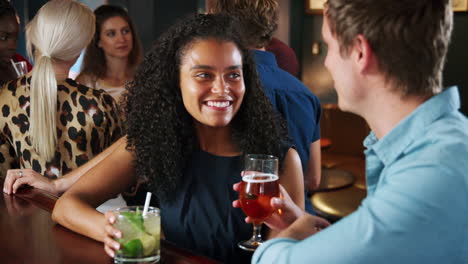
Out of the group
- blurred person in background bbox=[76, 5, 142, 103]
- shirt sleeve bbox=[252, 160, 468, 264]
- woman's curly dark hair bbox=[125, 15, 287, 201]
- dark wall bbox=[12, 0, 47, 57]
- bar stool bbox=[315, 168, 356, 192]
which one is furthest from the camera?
dark wall bbox=[12, 0, 47, 57]

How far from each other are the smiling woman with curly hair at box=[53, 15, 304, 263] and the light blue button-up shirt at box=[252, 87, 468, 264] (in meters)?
0.79

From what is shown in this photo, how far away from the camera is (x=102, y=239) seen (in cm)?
146

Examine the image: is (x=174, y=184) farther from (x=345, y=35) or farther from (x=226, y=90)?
(x=345, y=35)

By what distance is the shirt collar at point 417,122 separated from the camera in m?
1.03

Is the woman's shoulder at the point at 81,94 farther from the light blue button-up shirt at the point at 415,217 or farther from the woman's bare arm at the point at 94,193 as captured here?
the light blue button-up shirt at the point at 415,217

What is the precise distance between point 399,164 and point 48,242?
102 centimetres

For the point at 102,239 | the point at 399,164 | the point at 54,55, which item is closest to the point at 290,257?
the point at 399,164

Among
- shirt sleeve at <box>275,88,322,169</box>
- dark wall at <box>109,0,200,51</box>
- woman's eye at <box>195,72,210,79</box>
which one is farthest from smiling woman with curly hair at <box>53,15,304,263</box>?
dark wall at <box>109,0,200,51</box>

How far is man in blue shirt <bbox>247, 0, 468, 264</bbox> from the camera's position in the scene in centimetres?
90

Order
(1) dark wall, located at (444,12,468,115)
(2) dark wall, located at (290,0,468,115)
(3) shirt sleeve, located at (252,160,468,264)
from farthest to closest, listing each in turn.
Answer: (2) dark wall, located at (290,0,468,115) < (1) dark wall, located at (444,12,468,115) < (3) shirt sleeve, located at (252,160,468,264)

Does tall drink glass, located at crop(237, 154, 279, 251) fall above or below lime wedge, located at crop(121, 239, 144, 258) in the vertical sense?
above

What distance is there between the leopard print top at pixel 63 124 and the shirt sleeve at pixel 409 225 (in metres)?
1.76

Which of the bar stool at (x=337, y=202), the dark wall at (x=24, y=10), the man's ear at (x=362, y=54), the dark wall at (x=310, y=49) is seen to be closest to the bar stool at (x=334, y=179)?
the bar stool at (x=337, y=202)

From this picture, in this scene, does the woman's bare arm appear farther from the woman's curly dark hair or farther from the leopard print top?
the leopard print top
